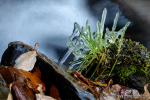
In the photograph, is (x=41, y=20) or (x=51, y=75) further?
(x=41, y=20)

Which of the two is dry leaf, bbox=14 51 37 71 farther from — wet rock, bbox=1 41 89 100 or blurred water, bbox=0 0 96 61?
blurred water, bbox=0 0 96 61

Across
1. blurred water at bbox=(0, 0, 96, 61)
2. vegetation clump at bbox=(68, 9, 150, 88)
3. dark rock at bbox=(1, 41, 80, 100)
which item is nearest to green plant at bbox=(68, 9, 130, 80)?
vegetation clump at bbox=(68, 9, 150, 88)

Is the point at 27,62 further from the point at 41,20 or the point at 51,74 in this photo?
the point at 41,20

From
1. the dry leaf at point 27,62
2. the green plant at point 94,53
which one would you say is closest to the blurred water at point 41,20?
the green plant at point 94,53

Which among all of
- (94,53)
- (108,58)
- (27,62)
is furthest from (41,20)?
(27,62)

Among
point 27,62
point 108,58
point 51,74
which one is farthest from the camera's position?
point 108,58

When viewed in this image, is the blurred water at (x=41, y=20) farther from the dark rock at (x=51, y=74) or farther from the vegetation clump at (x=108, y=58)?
the dark rock at (x=51, y=74)

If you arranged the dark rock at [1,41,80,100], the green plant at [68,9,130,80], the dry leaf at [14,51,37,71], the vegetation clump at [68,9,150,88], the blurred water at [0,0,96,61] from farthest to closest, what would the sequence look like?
the blurred water at [0,0,96,61] < the green plant at [68,9,130,80] < the vegetation clump at [68,9,150,88] < the dry leaf at [14,51,37,71] < the dark rock at [1,41,80,100]

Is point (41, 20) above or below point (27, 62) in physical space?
above
